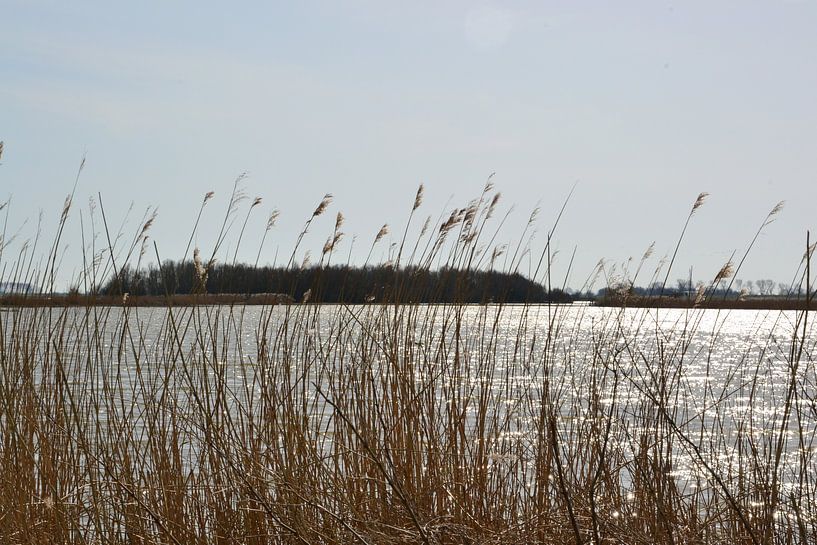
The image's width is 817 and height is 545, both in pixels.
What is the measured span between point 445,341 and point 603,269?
102cm

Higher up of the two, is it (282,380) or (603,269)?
(603,269)

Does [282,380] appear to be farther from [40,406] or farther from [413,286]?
[40,406]

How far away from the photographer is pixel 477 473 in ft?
9.80

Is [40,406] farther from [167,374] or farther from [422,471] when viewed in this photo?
[422,471]

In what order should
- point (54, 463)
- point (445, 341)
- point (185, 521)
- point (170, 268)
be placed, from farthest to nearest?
point (170, 268) → point (445, 341) → point (54, 463) → point (185, 521)

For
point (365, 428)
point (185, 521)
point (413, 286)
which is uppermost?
point (413, 286)

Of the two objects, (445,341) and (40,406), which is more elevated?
(445,341)

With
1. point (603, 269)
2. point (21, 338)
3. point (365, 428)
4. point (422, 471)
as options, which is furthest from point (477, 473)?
point (21, 338)

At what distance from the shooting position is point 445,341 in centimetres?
322

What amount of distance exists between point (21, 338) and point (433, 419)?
1731 millimetres

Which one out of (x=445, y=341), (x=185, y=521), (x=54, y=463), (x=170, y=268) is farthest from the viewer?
(x=170, y=268)

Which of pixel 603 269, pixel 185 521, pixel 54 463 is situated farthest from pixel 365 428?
pixel 603 269

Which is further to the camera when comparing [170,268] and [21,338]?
[170,268]

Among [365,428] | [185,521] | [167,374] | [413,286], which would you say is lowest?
[185,521]
